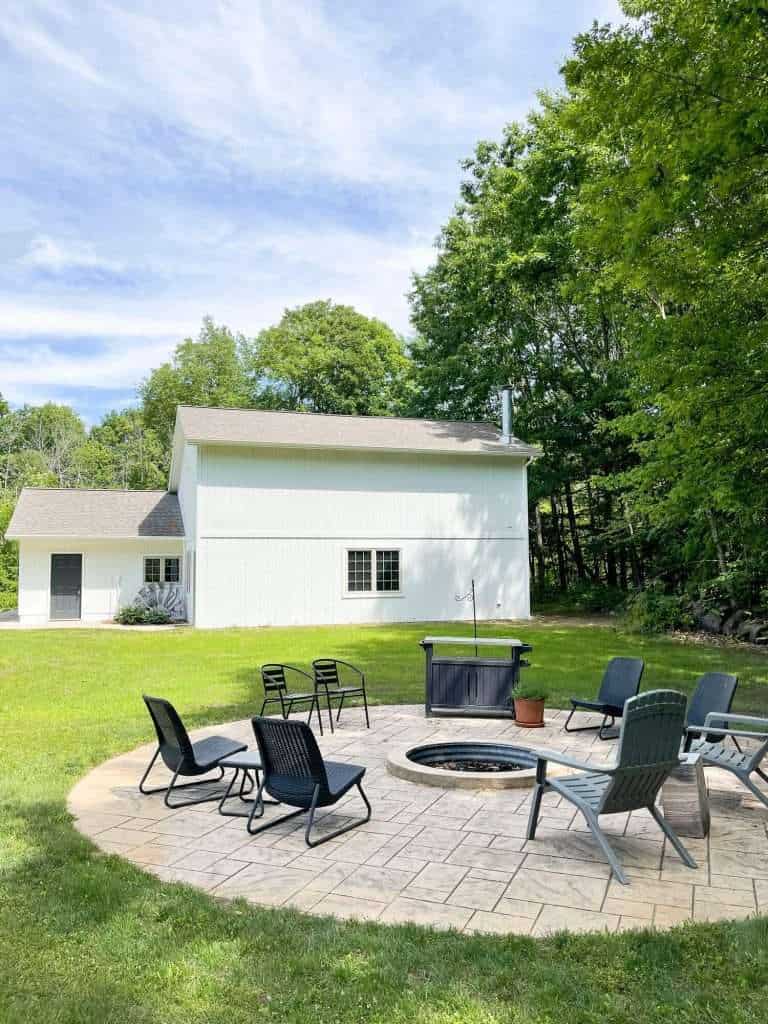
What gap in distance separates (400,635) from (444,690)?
33.0 feet

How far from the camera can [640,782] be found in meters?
4.89

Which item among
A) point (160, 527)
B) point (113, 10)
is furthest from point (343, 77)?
point (160, 527)

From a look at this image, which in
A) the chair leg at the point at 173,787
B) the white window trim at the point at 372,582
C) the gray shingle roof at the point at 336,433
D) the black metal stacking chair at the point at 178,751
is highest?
the gray shingle roof at the point at 336,433

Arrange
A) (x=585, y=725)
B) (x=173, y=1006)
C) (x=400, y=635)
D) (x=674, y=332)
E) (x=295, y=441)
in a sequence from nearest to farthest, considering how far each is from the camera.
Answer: (x=173, y=1006)
(x=585, y=725)
(x=674, y=332)
(x=400, y=635)
(x=295, y=441)

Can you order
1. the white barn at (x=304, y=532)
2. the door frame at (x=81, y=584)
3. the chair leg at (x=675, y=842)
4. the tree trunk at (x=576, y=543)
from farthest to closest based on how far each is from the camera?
the tree trunk at (x=576, y=543) → the door frame at (x=81, y=584) → the white barn at (x=304, y=532) → the chair leg at (x=675, y=842)

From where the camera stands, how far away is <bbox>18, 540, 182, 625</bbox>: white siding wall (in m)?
24.4

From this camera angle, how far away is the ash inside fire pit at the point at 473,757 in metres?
7.16

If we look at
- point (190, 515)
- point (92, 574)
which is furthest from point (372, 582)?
point (92, 574)

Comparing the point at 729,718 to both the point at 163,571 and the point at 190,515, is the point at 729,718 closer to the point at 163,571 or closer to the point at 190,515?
the point at 190,515

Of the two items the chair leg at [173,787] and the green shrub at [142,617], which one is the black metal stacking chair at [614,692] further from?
the green shrub at [142,617]

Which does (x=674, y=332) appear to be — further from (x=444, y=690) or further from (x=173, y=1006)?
(x=173, y=1006)

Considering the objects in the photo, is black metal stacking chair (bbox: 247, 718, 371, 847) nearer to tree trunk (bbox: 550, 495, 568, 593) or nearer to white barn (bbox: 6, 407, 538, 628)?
white barn (bbox: 6, 407, 538, 628)

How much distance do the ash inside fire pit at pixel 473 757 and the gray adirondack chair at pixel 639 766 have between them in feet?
6.60

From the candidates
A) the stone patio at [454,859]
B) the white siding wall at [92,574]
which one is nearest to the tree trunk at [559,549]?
the white siding wall at [92,574]
